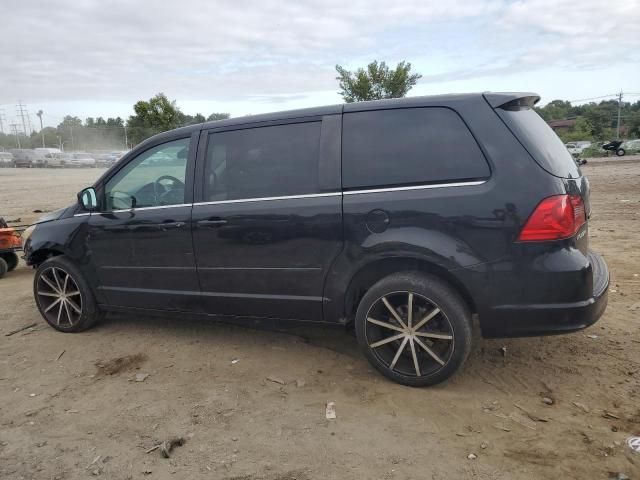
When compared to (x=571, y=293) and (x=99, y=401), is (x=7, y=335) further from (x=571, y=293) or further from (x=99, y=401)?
(x=571, y=293)

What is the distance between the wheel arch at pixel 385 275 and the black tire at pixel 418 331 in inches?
1.8

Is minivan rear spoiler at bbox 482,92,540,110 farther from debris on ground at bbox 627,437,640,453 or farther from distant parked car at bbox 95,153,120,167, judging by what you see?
distant parked car at bbox 95,153,120,167

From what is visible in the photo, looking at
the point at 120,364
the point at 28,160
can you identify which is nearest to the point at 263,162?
the point at 120,364

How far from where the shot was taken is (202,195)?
3.97 metres

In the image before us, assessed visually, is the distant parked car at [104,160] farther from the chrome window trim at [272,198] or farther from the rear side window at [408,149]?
the rear side window at [408,149]

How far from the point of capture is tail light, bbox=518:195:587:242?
2955 millimetres

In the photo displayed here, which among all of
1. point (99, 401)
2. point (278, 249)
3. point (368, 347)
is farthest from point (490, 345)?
point (99, 401)

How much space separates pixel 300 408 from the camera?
128 inches

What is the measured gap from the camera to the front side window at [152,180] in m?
4.12

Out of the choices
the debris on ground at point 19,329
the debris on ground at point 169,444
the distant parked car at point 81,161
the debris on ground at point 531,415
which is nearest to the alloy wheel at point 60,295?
the debris on ground at point 19,329

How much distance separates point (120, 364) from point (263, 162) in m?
2.00

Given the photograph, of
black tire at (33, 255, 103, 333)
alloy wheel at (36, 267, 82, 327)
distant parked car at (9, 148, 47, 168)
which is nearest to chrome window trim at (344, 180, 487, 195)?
black tire at (33, 255, 103, 333)

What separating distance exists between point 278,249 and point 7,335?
10.0 feet

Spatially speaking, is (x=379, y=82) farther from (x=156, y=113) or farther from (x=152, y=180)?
(x=152, y=180)
